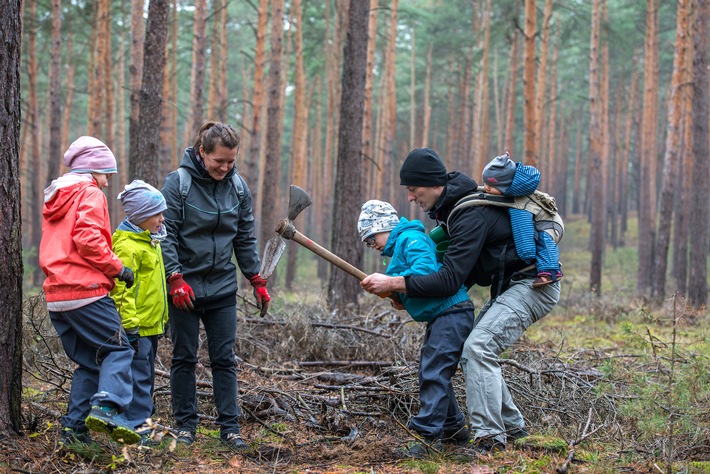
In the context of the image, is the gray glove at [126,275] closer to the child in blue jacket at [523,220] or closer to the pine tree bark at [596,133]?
the child in blue jacket at [523,220]

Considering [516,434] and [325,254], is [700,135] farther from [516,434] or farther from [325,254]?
[325,254]

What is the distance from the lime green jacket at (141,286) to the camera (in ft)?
13.7

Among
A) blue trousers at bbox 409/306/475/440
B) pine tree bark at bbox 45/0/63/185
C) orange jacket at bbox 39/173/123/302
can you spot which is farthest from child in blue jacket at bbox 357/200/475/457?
pine tree bark at bbox 45/0/63/185

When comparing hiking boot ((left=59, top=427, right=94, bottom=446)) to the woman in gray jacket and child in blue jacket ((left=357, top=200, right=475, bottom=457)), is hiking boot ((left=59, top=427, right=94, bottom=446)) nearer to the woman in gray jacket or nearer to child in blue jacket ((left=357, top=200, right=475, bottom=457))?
the woman in gray jacket

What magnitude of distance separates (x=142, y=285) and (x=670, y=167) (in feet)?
47.6

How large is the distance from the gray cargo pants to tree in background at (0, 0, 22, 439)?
106 inches

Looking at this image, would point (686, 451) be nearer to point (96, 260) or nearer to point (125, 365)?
point (125, 365)

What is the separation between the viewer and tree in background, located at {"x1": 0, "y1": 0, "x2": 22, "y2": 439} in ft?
13.2

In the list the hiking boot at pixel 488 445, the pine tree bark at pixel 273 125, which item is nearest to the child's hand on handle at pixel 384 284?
the hiking boot at pixel 488 445

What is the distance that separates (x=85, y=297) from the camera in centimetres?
389

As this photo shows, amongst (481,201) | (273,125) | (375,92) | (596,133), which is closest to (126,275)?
(481,201)

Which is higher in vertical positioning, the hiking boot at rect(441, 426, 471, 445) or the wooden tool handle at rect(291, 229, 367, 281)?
the wooden tool handle at rect(291, 229, 367, 281)

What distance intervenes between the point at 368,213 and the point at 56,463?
2278 millimetres

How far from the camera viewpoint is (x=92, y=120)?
17.9m
